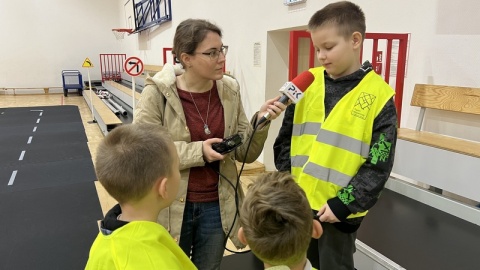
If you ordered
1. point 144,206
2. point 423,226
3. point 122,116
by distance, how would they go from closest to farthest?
point 144,206 → point 423,226 → point 122,116

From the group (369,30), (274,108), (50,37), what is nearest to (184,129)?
(274,108)

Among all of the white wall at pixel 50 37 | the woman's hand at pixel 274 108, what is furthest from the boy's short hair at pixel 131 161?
the white wall at pixel 50 37

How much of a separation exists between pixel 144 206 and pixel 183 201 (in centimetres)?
46

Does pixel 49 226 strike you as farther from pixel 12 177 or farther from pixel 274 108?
pixel 274 108

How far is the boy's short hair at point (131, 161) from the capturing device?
974 millimetres

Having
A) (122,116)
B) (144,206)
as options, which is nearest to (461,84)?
(144,206)

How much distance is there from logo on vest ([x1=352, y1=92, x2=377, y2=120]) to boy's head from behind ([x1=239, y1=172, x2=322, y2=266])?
44 cm

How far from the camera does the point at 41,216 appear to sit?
3473 millimetres

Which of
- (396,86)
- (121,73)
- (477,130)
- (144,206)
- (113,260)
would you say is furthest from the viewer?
(121,73)

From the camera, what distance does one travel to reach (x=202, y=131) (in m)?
1.52

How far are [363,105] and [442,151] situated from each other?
51.0 inches

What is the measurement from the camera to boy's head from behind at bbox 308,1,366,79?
129cm

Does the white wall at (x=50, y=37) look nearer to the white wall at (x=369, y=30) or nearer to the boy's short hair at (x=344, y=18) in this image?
the white wall at (x=369, y=30)

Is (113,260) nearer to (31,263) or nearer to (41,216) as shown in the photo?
(31,263)
